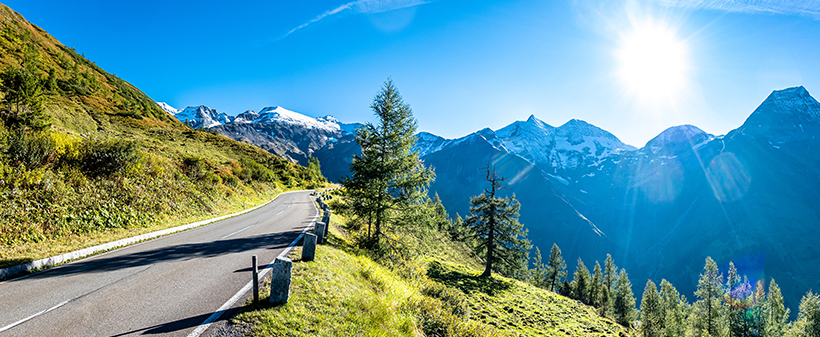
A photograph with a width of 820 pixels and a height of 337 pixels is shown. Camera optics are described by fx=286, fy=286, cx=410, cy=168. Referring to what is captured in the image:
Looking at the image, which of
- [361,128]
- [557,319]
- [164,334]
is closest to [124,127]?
[361,128]

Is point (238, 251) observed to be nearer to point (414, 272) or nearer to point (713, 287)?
point (414, 272)

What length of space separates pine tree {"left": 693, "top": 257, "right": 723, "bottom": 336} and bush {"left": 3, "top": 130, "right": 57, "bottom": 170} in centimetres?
6191

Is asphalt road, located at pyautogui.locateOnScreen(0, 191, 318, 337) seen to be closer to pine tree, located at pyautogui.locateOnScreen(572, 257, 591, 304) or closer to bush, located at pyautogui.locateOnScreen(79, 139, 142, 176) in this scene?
bush, located at pyautogui.locateOnScreen(79, 139, 142, 176)

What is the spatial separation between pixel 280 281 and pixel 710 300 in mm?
57007

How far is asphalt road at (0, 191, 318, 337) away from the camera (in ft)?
16.1

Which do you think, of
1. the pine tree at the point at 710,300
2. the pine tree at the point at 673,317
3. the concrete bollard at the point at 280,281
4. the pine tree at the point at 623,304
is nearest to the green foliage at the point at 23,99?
the concrete bollard at the point at 280,281

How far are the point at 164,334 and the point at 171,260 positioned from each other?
19.1 ft

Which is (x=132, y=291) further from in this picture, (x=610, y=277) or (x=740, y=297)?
(x=610, y=277)

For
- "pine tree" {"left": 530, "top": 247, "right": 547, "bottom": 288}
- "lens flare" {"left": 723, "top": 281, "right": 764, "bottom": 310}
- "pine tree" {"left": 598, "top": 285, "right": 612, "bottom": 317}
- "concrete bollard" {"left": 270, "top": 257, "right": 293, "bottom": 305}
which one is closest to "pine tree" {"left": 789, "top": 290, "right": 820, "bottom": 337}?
"lens flare" {"left": 723, "top": 281, "right": 764, "bottom": 310}

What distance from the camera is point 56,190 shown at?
12.0 m

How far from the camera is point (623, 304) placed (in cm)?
5059

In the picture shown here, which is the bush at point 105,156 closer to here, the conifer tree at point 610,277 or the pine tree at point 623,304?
the pine tree at point 623,304

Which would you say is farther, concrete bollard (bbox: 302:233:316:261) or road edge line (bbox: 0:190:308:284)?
concrete bollard (bbox: 302:233:316:261)

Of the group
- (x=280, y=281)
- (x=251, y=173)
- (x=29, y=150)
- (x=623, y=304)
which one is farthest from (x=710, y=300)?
(x=29, y=150)
